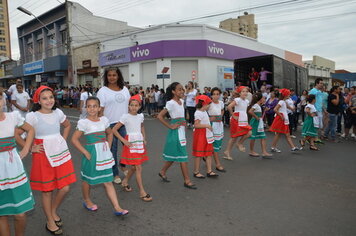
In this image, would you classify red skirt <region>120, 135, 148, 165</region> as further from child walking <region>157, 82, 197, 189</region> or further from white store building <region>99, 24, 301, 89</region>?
white store building <region>99, 24, 301, 89</region>

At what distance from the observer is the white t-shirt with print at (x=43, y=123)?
10.3ft

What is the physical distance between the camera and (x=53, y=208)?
3393 mm

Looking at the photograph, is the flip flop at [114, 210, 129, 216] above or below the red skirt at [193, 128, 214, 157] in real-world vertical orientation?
below

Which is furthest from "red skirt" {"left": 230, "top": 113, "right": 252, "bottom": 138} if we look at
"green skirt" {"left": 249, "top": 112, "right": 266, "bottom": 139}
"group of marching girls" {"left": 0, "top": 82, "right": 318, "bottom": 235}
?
"group of marching girls" {"left": 0, "top": 82, "right": 318, "bottom": 235}

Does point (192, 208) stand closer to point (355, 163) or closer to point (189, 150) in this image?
point (189, 150)

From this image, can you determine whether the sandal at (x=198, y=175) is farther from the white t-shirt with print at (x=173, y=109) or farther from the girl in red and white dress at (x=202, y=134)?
the white t-shirt with print at (x=173, y=109)

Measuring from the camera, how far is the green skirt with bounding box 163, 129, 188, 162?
4582 mm

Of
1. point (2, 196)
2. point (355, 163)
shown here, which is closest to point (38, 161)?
point (2, 196)

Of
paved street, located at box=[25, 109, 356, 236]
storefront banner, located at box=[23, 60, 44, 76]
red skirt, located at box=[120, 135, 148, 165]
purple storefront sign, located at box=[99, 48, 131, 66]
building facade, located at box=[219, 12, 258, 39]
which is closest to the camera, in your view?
paved street, located at box=[25, 109, 356, 236]

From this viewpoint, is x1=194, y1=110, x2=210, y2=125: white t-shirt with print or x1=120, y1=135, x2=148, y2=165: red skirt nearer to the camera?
x1=120, y1=135, x2=148, y2=165: red skirt

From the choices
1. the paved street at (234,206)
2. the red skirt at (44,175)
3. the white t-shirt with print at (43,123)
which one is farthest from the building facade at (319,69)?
the red skirt at (44,175)

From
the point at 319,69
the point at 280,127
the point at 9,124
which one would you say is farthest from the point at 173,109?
the point at 319,69

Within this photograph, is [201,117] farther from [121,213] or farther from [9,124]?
[9,124]

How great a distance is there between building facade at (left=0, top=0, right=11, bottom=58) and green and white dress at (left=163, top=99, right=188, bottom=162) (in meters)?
101
